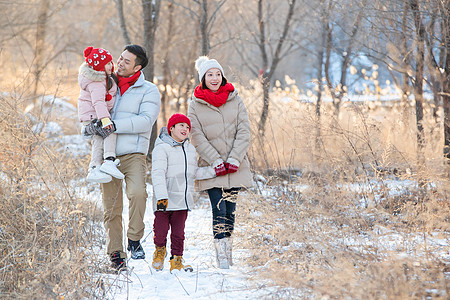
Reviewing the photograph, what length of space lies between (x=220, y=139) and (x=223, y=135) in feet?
0.15

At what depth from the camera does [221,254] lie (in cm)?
394

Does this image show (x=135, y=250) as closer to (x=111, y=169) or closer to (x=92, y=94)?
(x=111, y=169)

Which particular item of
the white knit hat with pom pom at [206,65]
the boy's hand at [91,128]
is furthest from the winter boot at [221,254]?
the white knit hat with pom pom at [206,65]

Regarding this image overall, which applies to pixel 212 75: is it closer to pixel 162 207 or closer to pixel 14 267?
pixel 162 207

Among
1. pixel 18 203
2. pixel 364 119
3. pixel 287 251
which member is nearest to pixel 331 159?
pixel 364 119

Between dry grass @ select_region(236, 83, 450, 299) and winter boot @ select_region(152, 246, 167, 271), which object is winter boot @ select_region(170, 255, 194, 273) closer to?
winter boot @ select_region(152, 246, 167, 271)

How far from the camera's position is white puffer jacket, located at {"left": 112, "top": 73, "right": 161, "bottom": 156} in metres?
4.02

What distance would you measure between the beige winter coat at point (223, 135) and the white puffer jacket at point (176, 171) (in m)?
0.10

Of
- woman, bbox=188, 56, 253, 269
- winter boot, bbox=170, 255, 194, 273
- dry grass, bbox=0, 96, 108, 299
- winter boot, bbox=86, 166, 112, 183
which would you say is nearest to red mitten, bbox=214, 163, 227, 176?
woman, bbox=188, 56, 253, 269

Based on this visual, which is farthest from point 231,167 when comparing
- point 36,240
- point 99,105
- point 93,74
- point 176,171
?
point 36,240

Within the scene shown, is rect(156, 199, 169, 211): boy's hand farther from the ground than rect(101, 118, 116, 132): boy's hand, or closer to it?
closer to it

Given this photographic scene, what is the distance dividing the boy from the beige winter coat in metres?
0.11

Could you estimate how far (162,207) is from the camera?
3857 mm

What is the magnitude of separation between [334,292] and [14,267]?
6.96ft
